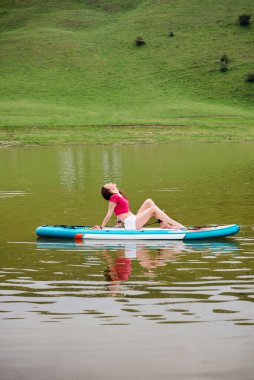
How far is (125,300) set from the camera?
1322 cm

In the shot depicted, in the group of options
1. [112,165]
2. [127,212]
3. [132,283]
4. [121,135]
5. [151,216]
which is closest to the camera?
[132,283]

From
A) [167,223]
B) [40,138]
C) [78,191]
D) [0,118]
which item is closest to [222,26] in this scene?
[0,118]

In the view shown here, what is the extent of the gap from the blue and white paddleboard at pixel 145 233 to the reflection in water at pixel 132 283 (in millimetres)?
232

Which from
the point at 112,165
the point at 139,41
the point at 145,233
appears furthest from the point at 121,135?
the point at 139,41

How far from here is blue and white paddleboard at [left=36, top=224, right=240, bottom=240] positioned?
20031 mm

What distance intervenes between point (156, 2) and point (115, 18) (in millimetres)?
10422

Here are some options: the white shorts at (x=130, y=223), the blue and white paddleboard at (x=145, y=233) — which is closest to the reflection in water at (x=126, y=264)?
the blue and white paddleboard at (x=145, y=233)

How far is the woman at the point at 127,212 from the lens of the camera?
20500 mm

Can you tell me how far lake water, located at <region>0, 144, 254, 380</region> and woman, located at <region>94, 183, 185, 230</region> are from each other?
0.82 meters

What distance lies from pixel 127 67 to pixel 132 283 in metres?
139

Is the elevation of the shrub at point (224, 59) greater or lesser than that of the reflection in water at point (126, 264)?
greater

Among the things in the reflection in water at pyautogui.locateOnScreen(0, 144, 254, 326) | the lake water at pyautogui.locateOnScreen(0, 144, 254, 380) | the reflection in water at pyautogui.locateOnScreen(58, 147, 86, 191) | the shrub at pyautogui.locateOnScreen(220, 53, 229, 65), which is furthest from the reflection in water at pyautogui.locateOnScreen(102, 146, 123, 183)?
the shrub at pyautogui.locateOnScreen(220, 53, 229, 65)

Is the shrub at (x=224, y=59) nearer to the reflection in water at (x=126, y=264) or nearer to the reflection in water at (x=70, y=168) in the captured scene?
the reflection in water at (x=70, y=168)

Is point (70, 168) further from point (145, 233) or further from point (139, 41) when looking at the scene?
point (139, 41)
